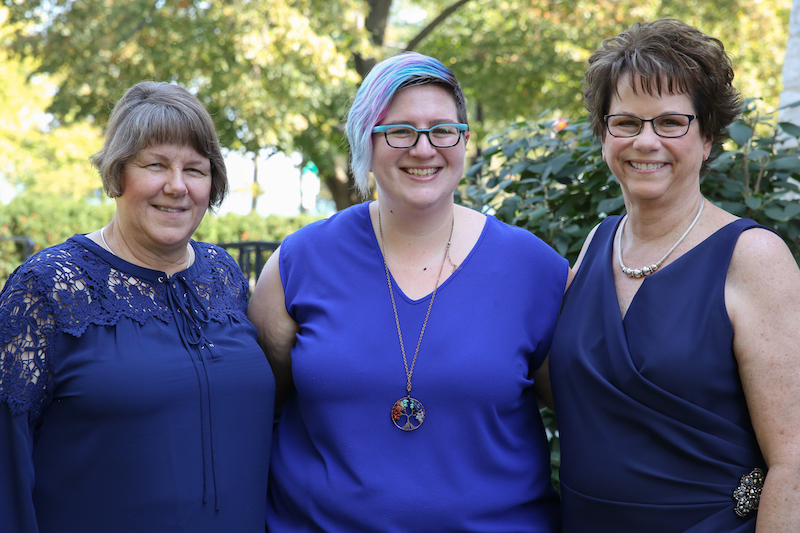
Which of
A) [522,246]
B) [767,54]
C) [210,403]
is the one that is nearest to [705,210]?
[522,246]

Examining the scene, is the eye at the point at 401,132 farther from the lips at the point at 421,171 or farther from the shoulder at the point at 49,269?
the shoulder at the point at 49,269

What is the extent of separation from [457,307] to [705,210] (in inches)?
33.2

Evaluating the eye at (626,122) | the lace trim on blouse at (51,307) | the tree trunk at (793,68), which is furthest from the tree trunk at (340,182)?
the eye at (626,122)

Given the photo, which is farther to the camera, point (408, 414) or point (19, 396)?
point (408, 414)

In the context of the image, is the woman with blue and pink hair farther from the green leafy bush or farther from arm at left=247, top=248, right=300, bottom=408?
the green leafy bush

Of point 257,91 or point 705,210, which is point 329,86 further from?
point 705,210

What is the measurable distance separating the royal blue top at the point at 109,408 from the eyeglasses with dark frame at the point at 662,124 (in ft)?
4.95

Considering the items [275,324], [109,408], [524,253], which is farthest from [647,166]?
[109,408]

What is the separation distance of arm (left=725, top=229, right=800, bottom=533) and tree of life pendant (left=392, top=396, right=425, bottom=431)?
0.95m

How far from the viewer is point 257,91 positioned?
10.5m

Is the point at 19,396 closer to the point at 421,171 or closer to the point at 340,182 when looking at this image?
the point at 421,171

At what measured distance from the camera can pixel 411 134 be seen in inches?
92.3

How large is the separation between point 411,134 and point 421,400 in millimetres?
898

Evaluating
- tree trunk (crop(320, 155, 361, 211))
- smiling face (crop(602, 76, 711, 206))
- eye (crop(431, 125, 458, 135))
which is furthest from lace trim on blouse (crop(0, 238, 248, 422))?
tree trunk (crop(320, 155, 361, 211))
